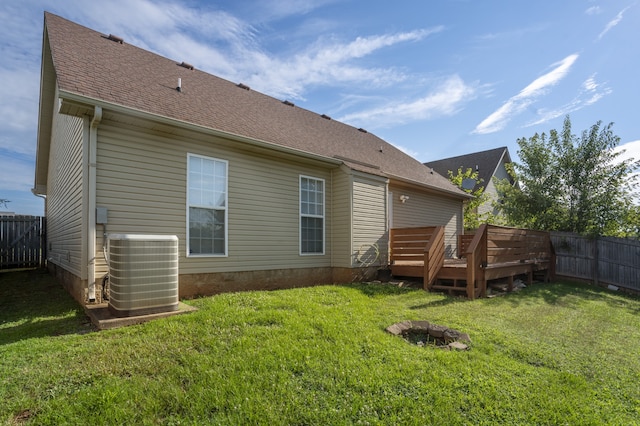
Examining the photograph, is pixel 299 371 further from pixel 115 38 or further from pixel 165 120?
pixel 115 38

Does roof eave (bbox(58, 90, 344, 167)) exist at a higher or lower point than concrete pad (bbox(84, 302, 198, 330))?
higher

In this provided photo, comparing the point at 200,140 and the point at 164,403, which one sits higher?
the point at 200,140

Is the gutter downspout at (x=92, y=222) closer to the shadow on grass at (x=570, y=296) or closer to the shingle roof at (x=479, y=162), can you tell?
the shadow on grass at (x=570, y=296)

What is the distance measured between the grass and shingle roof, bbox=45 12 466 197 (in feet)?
11.4

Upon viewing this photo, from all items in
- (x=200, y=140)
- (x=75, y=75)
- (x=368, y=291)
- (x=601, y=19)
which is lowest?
(x=368, y=291)

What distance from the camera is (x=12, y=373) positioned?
276 centimetres

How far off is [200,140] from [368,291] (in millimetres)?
4402

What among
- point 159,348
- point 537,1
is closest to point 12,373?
point 159,348

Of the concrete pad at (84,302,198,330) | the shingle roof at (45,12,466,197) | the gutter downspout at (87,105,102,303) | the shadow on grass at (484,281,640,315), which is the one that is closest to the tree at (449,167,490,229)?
the shingle roof at (45,12,466,197)

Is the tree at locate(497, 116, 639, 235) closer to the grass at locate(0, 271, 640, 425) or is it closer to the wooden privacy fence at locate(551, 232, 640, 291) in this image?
the wooden privacy fence at locate(551, 232, 640, 291)

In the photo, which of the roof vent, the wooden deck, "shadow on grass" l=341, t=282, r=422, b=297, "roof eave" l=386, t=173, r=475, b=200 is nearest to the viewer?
"shadow on grass" l=341, t=282, r=422, b=297

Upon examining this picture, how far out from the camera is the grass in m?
2.41

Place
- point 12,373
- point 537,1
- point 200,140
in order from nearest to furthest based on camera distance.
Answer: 1. point 12,373
2. point 200,140
3. point 537,1

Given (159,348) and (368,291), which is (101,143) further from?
(368,291)
